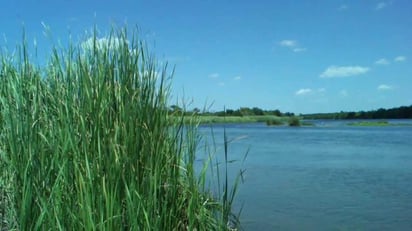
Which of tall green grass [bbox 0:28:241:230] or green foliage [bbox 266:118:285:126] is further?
green foliage [bbox 266:118:285:126]

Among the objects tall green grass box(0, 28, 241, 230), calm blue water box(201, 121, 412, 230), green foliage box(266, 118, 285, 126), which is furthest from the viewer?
green foliage box(266, 118, 285, 126)

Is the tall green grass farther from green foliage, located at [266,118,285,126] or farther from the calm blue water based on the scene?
green foliage, located at [266,118,285,126]

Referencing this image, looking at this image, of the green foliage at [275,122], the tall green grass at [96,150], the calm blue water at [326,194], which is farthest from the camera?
the green foliage at [275,122]

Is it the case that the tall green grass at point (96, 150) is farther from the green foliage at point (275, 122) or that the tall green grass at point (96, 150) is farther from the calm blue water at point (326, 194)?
the green foliage at point (275, 122)

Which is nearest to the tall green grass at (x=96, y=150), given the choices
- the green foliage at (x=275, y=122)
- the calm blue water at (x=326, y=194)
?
the calm blue water at (x=326, y=194)

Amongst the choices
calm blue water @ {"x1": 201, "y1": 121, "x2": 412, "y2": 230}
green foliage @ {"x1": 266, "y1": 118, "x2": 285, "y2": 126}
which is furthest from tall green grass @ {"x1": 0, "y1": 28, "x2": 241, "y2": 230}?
green foliage @ {"x1": 266, "y1": 118, "x2": 285, "y2": 126}

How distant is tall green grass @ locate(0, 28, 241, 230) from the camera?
3.27 meters

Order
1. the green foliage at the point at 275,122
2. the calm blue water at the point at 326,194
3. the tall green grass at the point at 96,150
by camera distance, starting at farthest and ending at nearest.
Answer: the green foliage at the point at 275,122 → the calm blue water at the point at 326,194 → the tall green grass at the point at 96,150

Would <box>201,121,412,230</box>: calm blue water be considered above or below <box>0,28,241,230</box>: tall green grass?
below

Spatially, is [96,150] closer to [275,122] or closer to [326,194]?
[326,194]

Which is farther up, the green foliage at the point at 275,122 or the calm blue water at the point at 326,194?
the green foliage at the point at 275,122

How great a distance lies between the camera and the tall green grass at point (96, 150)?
3271 mm

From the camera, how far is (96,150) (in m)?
3.39

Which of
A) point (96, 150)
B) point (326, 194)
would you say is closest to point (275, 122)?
point (326, 194)
